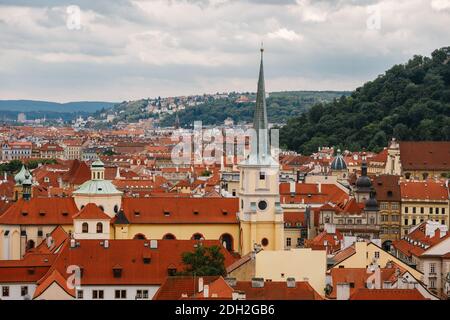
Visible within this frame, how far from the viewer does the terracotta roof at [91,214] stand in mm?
46719

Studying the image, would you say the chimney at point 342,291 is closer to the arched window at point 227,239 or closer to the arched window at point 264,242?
the arched window at point 264,242

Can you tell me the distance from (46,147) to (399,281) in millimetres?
154615

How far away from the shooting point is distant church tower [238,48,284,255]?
156ft

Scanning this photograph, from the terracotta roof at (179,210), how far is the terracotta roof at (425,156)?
43.3 m

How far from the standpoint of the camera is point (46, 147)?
180 meters

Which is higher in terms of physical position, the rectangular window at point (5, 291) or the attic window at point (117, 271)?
the attic window at point (117, 271)

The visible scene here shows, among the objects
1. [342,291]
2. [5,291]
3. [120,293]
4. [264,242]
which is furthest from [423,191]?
[342,291]

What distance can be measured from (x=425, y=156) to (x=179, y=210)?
45.7 metres

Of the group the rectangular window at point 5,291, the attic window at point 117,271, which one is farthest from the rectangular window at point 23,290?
the attic window at point 117,271

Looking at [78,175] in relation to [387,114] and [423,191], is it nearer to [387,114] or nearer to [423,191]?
[423,191]

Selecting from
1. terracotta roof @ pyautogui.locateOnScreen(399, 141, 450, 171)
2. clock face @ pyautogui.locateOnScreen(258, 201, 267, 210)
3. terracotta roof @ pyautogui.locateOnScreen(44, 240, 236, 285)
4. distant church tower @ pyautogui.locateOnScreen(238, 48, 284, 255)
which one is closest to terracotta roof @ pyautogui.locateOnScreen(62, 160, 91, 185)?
terracotta roof @ pyautogui.locateOnScreen(399, 141, 450, 171)

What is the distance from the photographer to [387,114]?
394 feet
